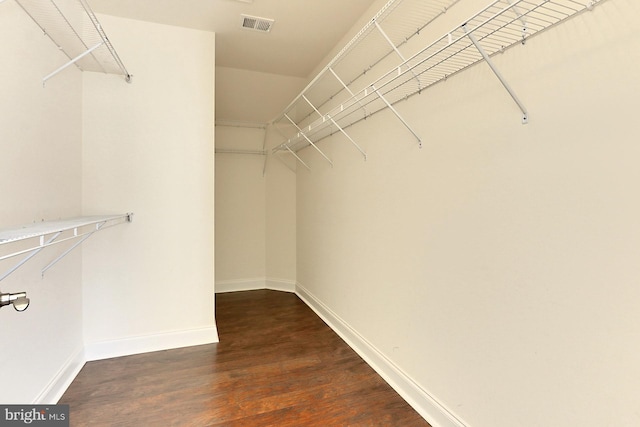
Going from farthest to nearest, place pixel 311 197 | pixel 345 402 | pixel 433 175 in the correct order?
pixel 311 197 → pixel 345 402 → pixel 433 175

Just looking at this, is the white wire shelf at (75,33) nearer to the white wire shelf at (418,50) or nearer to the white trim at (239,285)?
the white wire shelf at (418,50)

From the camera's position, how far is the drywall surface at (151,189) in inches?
96.1

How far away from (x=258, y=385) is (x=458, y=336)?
1302 millimetres

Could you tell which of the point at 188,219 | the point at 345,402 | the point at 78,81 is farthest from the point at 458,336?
the point at 78,81

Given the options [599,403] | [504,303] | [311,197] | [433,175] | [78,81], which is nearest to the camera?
[599,403]

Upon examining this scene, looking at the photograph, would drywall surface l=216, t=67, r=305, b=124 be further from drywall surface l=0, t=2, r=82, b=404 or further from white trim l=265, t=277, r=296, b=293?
white trim l=265, t=277, r=296, b=293

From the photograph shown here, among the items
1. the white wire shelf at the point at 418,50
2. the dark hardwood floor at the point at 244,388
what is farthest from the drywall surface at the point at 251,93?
the dark hardwood floor at the point at 244,388

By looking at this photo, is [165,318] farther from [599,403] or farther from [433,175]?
[599,403]

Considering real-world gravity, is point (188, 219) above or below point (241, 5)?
below

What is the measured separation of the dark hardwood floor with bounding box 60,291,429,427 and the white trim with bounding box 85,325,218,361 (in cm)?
→ 7

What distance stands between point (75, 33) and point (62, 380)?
2108 millimetres

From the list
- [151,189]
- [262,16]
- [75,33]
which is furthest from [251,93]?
[75,33]

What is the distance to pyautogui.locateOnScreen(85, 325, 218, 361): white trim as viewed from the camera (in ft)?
7.98

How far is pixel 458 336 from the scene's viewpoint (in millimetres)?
1559
